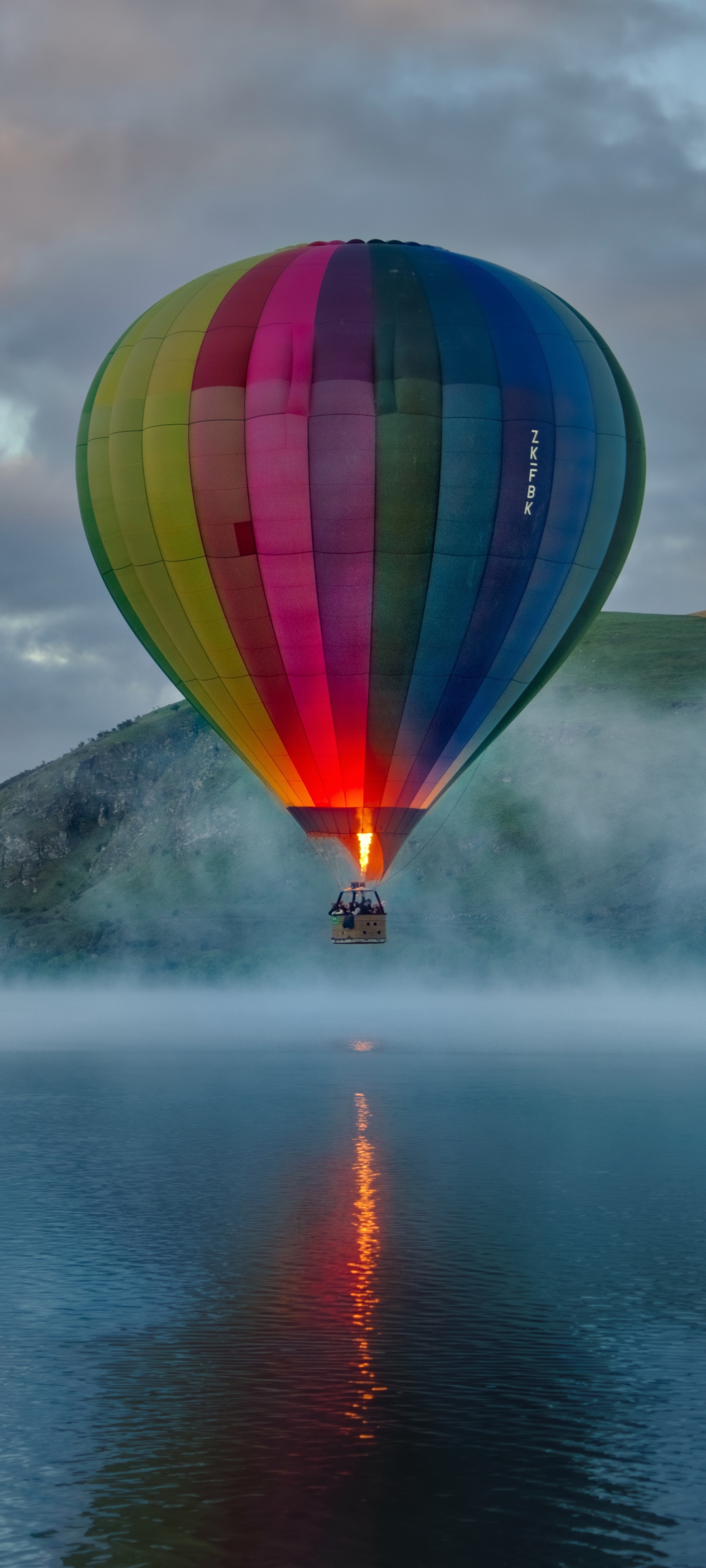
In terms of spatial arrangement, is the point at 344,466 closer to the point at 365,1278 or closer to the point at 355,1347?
the point at 365,1278

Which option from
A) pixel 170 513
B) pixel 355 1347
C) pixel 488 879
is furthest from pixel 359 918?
pixel 488 879

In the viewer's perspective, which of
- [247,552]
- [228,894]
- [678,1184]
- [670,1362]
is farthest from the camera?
[228,894]

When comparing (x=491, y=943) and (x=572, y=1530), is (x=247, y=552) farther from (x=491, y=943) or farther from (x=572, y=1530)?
(x=491, y=943)

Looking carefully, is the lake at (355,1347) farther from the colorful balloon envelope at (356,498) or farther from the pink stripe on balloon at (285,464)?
the pink stripe on balloon at (285,464)

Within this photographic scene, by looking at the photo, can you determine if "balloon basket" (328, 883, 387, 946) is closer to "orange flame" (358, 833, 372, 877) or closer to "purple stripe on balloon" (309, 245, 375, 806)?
"orange flame" (358, 833, 372, 877)

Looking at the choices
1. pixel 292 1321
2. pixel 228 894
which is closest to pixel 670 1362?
pixel 292 1321
